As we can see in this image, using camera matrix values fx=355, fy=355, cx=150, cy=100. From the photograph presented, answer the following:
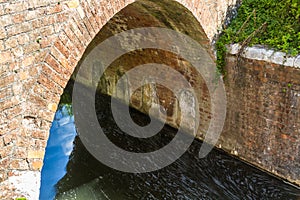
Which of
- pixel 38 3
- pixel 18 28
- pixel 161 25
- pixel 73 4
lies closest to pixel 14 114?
pixel 18 28

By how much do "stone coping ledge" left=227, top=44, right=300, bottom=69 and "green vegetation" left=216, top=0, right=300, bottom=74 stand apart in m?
0.09

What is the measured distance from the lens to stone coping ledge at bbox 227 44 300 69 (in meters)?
5.52

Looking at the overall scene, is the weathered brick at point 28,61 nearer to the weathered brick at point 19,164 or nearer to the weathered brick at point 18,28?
the weathered brick at point 18,28

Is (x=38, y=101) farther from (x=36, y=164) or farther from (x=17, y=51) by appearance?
(x=36, y=164)

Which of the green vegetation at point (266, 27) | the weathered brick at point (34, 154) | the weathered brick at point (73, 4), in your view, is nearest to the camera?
the weathered brick at point (34, 154)

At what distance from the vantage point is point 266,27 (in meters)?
6.24

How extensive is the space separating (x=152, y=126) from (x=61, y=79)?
517 centimetres

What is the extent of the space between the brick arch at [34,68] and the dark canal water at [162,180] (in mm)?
3178

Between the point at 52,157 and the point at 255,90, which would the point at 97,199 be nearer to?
the point at 52,157

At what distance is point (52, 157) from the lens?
7.87 meters

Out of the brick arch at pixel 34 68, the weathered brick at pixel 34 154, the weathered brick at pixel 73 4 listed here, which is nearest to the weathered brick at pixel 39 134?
the brick arch at pixel 34 68

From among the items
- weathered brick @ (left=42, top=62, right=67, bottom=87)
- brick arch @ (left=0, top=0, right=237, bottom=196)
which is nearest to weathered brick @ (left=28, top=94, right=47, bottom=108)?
brick arch @ (left=0, top=0, right=237, bottom=196)

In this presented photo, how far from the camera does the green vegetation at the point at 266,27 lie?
5844 mm

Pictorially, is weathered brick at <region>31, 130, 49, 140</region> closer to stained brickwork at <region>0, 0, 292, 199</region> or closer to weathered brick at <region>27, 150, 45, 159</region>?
stained brickwork at <region>0, 0, 292, 199</region>
